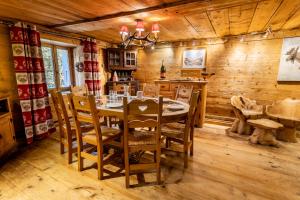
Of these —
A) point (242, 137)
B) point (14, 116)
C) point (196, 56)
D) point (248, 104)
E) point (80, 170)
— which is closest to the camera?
point (80, 170)

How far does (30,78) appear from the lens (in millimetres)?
2902

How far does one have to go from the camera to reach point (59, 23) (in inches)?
118

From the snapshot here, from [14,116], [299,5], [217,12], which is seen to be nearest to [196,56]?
[217,12]

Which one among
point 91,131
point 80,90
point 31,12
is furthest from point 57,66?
point 91,131

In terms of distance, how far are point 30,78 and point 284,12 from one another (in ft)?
13.8

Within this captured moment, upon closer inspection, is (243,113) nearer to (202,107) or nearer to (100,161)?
(202,107)

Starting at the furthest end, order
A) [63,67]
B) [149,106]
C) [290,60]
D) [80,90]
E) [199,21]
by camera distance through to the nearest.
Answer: [63,67]
[290,60]
[80,90]
[199,21]
[149,106]

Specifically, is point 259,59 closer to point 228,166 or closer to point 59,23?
point 228,166

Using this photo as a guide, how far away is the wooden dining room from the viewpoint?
1809mm

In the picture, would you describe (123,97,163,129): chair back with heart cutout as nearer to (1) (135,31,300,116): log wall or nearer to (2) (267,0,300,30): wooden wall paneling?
(2) (267,0,300,30): wooden wall paneling

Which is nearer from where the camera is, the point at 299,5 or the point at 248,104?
the point at 299,5

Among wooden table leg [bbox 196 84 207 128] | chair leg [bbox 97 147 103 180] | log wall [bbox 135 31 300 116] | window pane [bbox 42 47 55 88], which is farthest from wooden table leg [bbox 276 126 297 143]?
window pane [bbox 42 47 55 88]

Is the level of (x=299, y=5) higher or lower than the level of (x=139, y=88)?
higher

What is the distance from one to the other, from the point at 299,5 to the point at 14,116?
4630 mm
